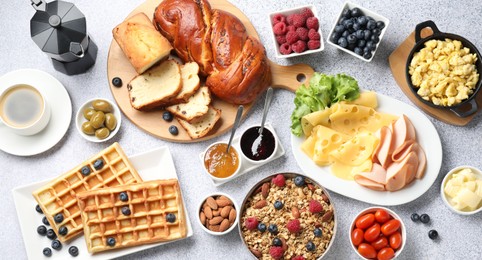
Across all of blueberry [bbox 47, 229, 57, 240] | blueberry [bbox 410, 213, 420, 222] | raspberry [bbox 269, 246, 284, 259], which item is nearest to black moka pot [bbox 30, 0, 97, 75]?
blueberry [bbox 47, 229, 57, 240]

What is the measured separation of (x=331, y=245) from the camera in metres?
3.24

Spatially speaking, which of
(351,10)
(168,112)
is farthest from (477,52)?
(168,112)

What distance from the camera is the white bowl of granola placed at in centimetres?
319

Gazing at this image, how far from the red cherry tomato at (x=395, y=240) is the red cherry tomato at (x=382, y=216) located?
83mm

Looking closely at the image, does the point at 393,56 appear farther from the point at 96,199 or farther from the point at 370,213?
the point at 96,199

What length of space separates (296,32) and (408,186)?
0.97 m

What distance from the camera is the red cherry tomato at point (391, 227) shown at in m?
3.20

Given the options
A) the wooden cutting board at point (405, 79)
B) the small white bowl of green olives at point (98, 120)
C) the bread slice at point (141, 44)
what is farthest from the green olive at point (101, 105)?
the wooden cutting board at point (405, 79)

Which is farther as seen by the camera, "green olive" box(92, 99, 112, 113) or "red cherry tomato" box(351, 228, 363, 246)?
"green olive" box(92, 99, 112, 113)

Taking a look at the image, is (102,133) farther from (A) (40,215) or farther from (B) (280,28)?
(B) (280,28)

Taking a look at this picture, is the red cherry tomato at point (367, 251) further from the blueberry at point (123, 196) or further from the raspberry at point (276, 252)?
the blueberry at point (123, 196)

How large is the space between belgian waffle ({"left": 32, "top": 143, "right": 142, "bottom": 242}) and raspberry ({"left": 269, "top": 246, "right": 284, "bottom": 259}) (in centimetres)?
77

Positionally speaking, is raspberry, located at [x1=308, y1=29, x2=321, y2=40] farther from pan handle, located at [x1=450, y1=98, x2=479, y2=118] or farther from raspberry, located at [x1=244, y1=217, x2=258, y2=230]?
raspberry, located at [x1=244, y1=217, x2=258, y2=230]

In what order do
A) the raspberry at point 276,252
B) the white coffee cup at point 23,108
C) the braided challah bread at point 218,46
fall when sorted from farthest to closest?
the white coffee cup at point 23,108 → the braided challah bread at point 218,46 → the raspberry at point 276,252
